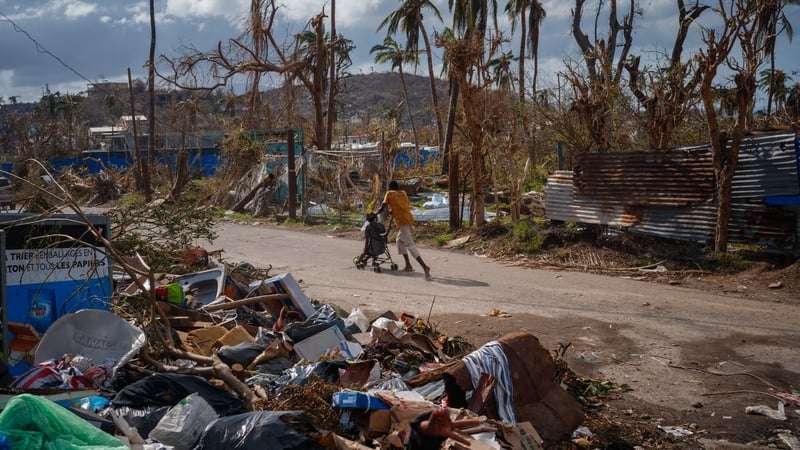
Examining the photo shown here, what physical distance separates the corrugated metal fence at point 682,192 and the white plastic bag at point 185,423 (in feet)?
30.2

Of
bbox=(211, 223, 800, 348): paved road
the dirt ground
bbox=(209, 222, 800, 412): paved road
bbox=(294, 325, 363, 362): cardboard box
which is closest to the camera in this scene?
the dirt ground

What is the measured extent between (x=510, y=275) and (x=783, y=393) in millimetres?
6040

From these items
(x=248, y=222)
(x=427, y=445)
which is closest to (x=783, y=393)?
(x=427, y=445)

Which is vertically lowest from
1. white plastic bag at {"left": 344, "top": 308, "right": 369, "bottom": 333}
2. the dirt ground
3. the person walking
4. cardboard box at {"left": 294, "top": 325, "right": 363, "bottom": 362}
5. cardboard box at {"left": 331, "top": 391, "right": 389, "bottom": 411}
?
the dirt ground

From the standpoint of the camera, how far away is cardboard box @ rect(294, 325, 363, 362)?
6.75m

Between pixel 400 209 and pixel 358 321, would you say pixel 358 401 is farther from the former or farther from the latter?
pixel 400 209

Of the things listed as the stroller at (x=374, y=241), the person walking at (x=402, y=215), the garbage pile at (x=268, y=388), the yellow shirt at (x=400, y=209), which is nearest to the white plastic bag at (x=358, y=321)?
the garbage pile at (x=268, y=388)

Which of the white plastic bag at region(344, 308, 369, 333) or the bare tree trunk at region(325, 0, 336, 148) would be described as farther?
the bare tree trunk at region(325, 0, 336, 148)

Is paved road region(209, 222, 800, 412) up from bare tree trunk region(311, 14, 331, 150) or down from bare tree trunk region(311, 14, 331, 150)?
down

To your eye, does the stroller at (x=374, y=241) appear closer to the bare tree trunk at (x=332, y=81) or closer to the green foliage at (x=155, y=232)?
the green foliage at (x=155, y=232)

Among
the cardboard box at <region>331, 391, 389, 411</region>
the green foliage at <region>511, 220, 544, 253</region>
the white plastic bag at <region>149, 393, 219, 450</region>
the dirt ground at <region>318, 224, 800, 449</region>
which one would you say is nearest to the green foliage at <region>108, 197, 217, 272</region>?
the dirt ground at <region>318, 224, 800, 449</region>

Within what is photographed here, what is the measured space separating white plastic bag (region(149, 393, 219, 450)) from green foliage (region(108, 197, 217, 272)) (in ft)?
15.2

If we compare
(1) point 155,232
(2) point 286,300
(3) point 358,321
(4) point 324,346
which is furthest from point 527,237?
(4) point 324,346

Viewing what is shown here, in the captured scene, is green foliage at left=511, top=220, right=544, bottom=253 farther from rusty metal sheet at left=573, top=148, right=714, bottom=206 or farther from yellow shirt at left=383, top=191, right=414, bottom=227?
yellow shirt at left=383, top=191, right=414, bottom=227
